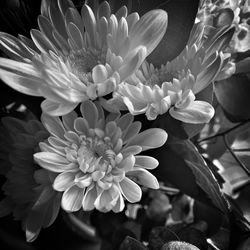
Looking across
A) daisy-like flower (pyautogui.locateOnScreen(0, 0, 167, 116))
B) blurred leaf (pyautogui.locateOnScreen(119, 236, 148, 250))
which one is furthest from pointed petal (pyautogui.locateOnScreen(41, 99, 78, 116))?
blurred leaf (pyautogui.locateOnScreen(119, 236, 148, 250))

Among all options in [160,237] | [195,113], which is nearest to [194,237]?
[160,237]

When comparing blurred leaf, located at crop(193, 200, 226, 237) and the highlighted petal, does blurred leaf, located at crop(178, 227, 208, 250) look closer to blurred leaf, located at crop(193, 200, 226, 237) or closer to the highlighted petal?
blurred leaf, located at crop(193, 200, 226, 237)

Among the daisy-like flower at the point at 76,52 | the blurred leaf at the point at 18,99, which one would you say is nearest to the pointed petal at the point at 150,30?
the daisy-like flower at the point at 76,52

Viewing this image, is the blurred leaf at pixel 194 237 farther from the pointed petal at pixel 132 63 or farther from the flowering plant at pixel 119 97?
the pointed petal at pixel 132 63

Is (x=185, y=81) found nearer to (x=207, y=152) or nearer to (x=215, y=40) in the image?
(x=215, y=40)

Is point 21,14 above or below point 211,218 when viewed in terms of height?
above

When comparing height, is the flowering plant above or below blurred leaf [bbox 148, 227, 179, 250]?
above

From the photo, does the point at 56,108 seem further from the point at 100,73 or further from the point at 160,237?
the point at 160,237
